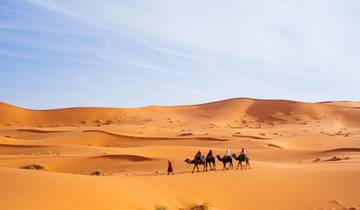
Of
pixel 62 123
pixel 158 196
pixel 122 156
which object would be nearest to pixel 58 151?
pixel 122 156

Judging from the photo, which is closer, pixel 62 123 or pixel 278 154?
pixel 278 154

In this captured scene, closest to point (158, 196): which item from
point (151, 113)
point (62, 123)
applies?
point (62, 123)

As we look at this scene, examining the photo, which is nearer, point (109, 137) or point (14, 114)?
point (109, 137)

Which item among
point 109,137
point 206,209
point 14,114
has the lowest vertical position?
point 206,209

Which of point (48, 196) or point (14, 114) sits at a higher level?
point (14, 114)

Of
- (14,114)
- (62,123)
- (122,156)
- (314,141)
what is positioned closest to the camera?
(122,156)

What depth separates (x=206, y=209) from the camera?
12742 millimetres

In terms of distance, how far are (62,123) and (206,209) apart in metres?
68.4

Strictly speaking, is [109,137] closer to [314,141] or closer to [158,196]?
[314,141]

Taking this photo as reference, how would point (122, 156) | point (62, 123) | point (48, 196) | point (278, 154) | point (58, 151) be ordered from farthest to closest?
point (62, 123), point (58, 151), point (278, 154), point (122, 156), point (48, 196)

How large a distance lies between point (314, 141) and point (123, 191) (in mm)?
31941

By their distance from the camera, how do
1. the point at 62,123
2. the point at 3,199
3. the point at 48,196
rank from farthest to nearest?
the point at 62,123
the point at 48,196
the point at 3,199

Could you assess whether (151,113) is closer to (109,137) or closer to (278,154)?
(109,137)

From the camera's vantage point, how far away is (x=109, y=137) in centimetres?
4281
